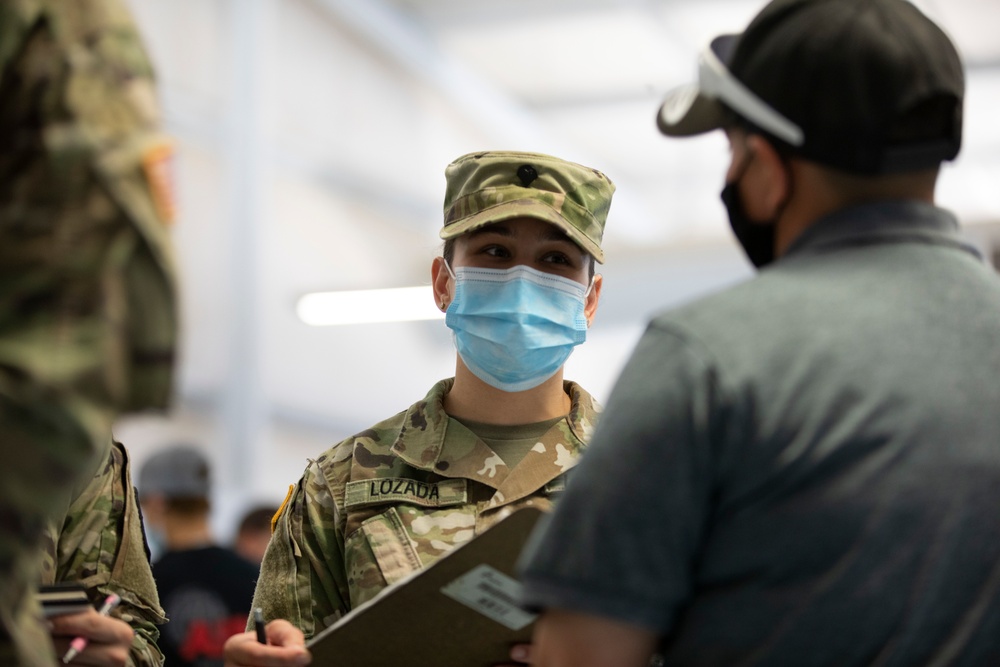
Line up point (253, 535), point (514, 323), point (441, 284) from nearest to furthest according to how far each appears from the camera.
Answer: point (514, 323) → point (441, 284) → point (253, 535)

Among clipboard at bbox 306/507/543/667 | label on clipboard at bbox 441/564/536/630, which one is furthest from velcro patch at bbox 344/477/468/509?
label on clipboard at bbox 441/564/536/630

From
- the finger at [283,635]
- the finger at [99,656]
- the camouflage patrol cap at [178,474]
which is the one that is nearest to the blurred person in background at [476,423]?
the finger at [283,635]

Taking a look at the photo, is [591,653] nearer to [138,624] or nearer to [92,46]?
[92,46]

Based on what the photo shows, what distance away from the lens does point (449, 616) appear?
1858 mm

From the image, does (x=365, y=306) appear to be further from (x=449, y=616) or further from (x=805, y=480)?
(x=805, y=480)

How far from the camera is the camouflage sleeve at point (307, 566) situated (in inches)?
91.0

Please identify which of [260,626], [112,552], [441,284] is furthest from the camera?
[441,284]

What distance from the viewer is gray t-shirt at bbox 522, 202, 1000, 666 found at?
4.16ft

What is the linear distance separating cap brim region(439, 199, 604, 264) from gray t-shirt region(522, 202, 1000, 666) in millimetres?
1122

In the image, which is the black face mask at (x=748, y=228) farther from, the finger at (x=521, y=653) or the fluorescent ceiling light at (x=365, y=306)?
the fluorescent ceiling light at (x=365, y=306)

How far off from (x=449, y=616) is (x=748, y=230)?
2.33 feet

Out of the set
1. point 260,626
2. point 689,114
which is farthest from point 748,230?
point 260,626

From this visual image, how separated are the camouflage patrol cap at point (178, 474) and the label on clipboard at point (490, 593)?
10.6 feet

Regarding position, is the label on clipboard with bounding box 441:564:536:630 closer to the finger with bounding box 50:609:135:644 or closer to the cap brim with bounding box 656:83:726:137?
the finger with bounding box 50:609:135:644
